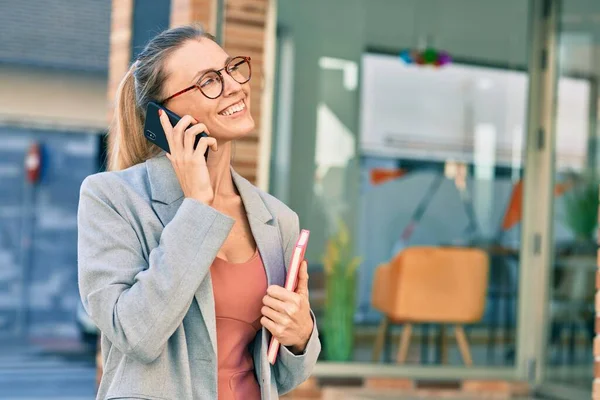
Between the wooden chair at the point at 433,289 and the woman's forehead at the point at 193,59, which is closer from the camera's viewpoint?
the woman's forehead at the point at 193,59

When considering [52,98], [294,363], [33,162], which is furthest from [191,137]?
[33,162]

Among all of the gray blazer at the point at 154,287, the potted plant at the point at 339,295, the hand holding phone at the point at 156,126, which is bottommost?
the potted plant at the point at 339,295

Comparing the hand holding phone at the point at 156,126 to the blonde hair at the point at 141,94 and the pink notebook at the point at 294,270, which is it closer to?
the blonde hair at the point at 141,94

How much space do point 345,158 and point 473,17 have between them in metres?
1.49

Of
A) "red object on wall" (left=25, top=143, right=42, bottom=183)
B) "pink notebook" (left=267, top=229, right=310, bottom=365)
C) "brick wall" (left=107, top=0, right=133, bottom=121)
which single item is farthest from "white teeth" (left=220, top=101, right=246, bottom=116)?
"red object on wall" (left=25, top=143, right=42, bottom=183)

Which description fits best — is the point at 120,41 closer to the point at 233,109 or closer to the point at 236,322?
the point at 233,109

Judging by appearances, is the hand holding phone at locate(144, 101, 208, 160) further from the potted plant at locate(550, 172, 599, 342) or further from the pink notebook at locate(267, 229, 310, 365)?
the potted plant at locate(550, 172, 599, 342)

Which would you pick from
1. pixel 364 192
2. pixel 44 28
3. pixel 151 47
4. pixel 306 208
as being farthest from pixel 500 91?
pixel 44 28

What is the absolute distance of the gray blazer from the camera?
1714 millimetres

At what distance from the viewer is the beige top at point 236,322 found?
6.16ft

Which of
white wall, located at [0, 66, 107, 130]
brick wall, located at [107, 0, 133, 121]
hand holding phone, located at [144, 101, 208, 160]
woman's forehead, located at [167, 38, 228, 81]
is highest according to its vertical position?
white wall, located at [0, 66, 107, 130]

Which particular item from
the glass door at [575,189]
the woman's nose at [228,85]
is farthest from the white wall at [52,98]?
the woman's nose at [228,85]

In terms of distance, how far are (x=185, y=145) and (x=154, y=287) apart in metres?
0.30

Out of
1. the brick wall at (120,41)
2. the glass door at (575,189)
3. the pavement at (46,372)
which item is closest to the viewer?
the brick wall at (120,41)
